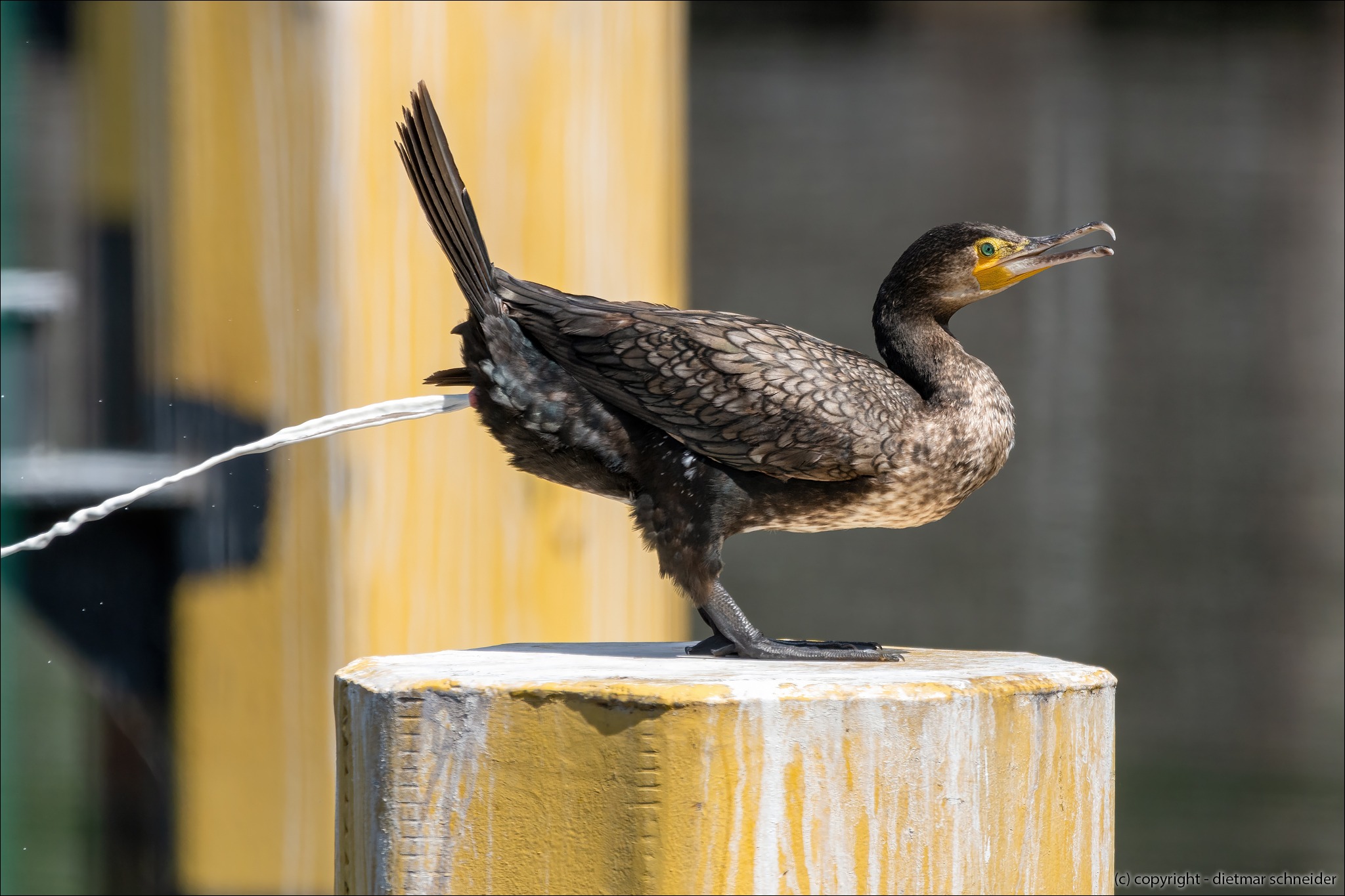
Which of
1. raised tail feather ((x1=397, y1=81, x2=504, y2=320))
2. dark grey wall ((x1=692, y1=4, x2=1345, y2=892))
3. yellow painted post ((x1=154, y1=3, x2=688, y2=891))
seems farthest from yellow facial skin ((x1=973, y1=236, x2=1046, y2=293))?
dark grey wall ((x1=692, y1=4, x2=1345, y2=892))

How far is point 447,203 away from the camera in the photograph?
73.0 inches

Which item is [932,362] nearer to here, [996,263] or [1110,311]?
[996,263]

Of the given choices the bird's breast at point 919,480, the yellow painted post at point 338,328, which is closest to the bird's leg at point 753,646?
the bird's breast at point 919,480

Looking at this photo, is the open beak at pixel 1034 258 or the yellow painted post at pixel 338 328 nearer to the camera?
the open beak at pixel 1034 258

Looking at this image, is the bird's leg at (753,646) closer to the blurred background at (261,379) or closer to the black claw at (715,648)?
the black claw at (715,648)

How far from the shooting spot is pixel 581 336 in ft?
6.03

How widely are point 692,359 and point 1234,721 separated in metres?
3.05

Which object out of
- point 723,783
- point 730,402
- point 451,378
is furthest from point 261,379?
point 723,783

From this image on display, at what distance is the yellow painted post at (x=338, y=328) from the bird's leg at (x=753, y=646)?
72 cm

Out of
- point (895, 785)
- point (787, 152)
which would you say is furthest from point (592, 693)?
point (787, 152)

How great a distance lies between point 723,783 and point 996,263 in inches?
34.1

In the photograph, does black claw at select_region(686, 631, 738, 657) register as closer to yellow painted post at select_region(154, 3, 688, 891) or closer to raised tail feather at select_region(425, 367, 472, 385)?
raised tail feather at select_region(425, 367, 472, 385)

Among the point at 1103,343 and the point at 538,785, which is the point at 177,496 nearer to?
the point at 538,785

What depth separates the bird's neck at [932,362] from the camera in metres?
1.85
